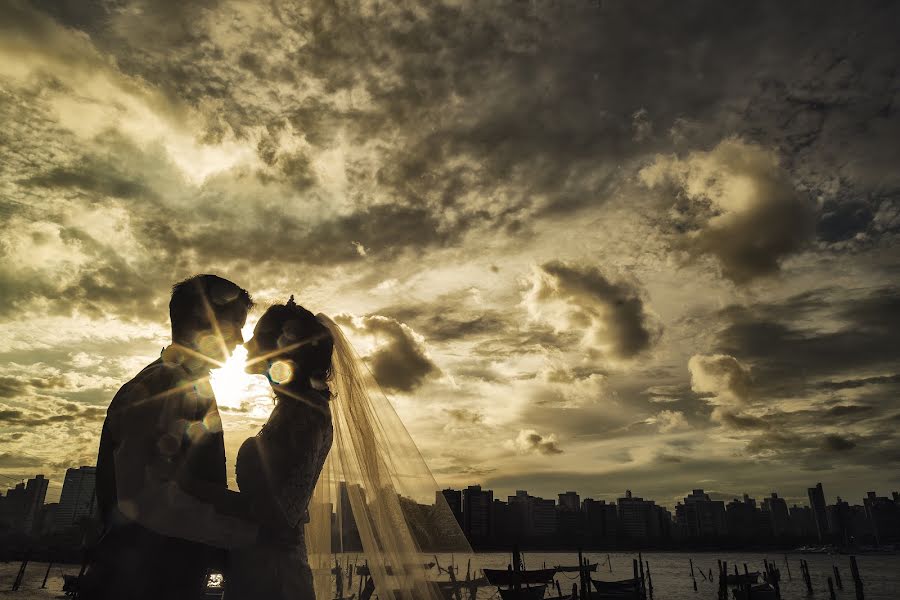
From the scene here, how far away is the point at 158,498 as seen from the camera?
248cm

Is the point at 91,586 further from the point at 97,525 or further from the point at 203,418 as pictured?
the point at 203,418

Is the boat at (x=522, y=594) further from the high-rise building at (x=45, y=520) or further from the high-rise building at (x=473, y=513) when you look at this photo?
the high-rise building at (x=45, y=520)

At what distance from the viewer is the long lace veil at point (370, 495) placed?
412 centimetres

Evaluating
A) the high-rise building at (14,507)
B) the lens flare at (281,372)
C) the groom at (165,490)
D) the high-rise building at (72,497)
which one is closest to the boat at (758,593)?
the lens flare at (281,372)

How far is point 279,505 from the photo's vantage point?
311 cm

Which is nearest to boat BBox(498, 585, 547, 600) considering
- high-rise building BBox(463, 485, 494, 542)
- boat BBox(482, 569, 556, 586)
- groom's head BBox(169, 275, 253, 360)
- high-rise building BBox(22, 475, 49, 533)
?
boat BBox(482, 569, 556, 586)

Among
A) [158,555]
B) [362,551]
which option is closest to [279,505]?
[158,555]

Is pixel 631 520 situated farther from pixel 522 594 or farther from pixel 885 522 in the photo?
pixel 522 594

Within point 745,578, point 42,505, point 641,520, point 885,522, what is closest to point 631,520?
point 641,520

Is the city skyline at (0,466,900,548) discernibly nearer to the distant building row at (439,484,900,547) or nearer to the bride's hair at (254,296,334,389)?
the distant building row at (439,484,900,547)

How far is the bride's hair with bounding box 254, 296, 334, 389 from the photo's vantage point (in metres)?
3.56

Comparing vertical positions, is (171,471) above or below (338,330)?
below

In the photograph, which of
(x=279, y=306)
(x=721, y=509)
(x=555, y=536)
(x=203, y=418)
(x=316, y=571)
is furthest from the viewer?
(x=721, y=509)

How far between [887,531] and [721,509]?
50972 mm
